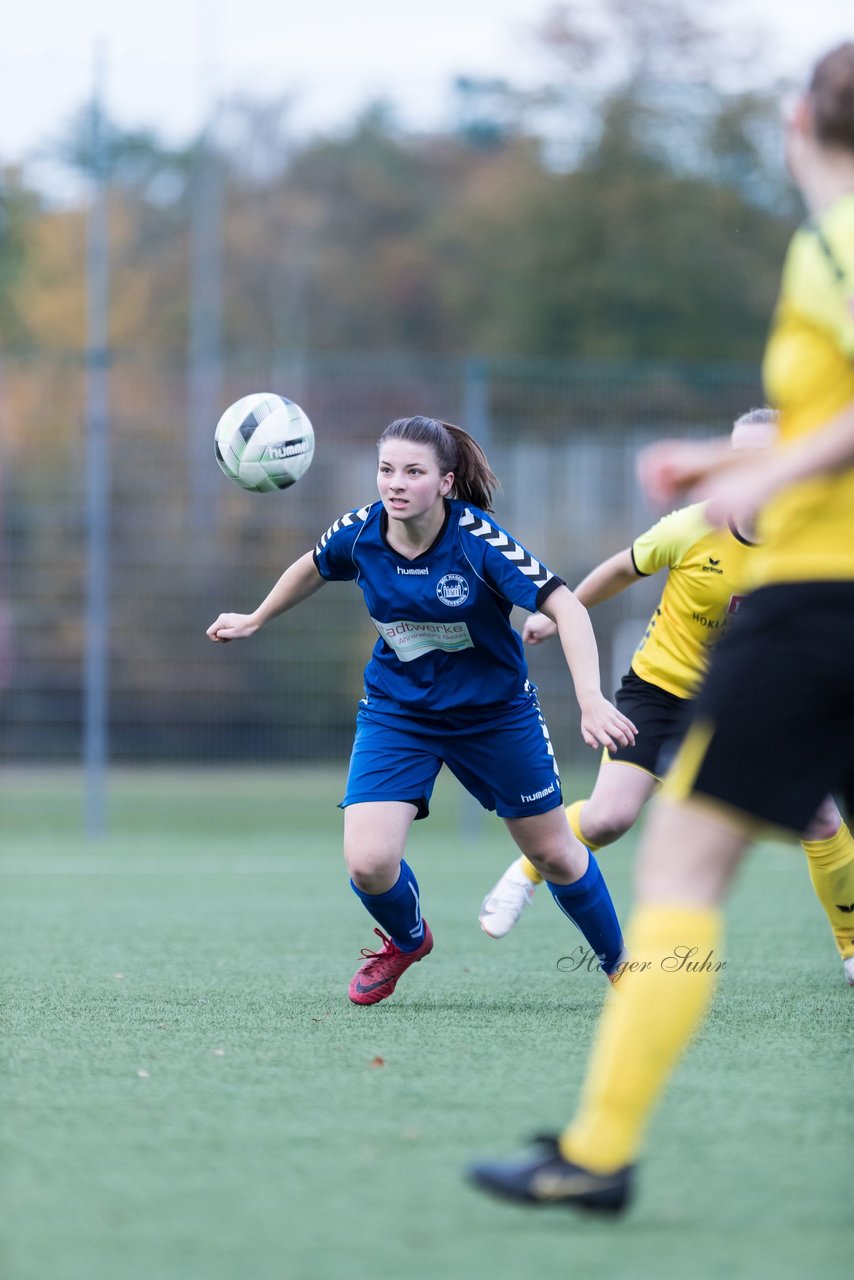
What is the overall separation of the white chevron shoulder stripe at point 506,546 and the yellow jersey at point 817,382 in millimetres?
1929

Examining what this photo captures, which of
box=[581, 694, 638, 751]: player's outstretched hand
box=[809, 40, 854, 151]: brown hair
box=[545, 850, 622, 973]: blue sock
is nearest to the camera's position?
box=[809, 40, 854, 151]: brown hair

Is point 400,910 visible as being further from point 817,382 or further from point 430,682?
point 817,382

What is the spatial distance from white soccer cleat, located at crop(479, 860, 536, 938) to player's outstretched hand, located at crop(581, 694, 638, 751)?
1.67 meters

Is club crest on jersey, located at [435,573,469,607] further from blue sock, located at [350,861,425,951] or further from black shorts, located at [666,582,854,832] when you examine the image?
black shorts, located at [666,582,854,832]

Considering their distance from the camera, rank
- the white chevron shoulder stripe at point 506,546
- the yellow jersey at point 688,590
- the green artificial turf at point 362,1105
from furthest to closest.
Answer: the yellow jersey at point 688,590 < the white chevron shoulder stripe at point 506,546 < the green artificial turf at point 362,1105

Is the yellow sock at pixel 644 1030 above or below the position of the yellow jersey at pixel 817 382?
below

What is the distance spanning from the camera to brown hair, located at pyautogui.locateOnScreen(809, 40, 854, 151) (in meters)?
2.77

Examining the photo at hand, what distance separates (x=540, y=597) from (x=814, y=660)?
6.72 feet

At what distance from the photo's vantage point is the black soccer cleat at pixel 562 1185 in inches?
107

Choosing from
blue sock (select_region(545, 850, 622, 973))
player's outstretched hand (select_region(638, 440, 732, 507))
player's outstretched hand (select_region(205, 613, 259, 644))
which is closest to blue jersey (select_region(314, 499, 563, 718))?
player's outstretched hand (select_region(205, 613, 259, 644))

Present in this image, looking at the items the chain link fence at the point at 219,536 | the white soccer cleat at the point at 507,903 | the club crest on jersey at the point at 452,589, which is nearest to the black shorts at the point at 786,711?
the club crest on jersey at the point at 452,589

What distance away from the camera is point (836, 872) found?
5434 millimetres

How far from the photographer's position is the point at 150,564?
12828 mm

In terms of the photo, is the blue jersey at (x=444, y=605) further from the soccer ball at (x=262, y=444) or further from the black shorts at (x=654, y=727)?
the black shorts at (x=654, y=727)
